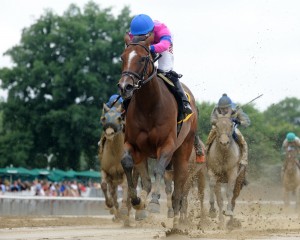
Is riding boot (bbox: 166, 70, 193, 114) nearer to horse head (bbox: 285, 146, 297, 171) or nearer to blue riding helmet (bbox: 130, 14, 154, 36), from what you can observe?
blue riding helmet (bbox: 130, 14, 154, 36)

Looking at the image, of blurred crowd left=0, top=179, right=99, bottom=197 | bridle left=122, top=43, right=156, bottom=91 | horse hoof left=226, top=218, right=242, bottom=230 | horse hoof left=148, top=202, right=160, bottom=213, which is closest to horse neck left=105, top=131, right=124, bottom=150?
horse hoof left=226, top=218, right=242, bottom=230

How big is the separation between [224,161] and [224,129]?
811 mm

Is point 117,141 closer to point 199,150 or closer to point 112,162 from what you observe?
point 112,162

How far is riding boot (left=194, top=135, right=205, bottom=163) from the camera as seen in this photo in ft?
52.5

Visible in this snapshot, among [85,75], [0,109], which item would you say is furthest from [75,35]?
[0,109]

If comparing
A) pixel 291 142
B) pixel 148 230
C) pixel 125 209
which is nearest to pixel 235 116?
pixel 125 209

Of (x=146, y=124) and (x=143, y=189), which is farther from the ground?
(x=146, y=124)

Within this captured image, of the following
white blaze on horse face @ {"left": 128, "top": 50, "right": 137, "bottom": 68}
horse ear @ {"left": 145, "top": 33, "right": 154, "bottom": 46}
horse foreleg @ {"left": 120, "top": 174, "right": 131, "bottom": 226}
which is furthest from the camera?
horse foreleg @ {"left": 120, "top": 174, "right": 131, "bottom": 226}

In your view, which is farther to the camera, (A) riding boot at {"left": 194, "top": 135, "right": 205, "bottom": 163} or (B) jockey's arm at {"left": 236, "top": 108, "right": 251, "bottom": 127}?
(B) jockey's arm at {"left": 236, "top": 108, "right": 251, "bottom": 127}

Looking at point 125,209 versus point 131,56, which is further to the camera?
point 125,209

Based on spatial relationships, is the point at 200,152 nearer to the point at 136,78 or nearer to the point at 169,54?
the point at 169,54

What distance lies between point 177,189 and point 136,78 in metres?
2.65

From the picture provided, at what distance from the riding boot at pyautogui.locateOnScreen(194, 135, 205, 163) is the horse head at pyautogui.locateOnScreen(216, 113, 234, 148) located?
471 mm

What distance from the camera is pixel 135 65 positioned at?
11.0 meters
